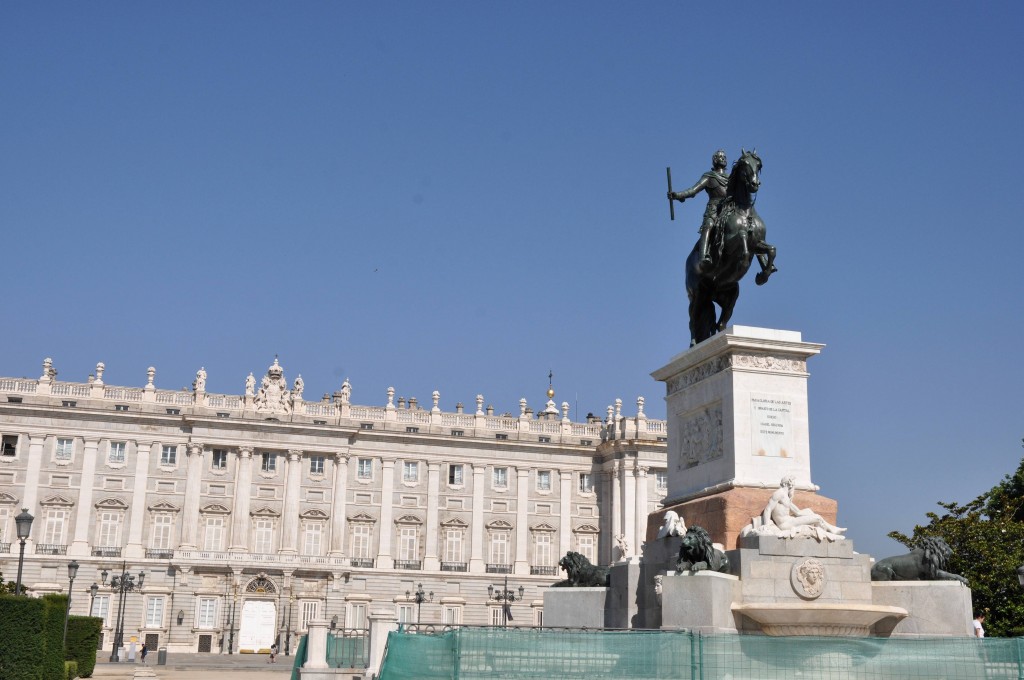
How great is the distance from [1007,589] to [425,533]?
156ft

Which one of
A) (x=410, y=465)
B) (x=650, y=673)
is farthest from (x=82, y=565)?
(x=650, y=673)

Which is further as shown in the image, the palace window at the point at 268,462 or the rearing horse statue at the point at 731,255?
the palace window at the point at 268,462

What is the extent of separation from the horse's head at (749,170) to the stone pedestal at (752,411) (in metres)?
2.08

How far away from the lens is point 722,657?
11070 mm

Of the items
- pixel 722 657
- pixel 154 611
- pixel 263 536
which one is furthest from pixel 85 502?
pixel 722 657

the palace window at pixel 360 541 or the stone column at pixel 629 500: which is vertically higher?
the stone column at pixel 629 500

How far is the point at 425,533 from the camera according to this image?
71.2 metres

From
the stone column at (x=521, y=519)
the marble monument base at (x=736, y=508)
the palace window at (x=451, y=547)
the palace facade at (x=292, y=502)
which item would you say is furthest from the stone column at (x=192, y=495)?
the marble monument base at (x=736, y=508)

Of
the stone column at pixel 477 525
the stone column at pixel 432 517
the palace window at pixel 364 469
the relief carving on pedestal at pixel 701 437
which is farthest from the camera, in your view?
the stone column at pixel 477 525

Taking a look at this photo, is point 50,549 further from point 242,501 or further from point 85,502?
point 242,501

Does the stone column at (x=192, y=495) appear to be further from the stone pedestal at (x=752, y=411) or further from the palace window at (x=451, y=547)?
the stone pedestal at (x=752, y=411)

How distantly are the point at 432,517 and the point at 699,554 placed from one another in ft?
196

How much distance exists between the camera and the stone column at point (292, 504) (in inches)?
2689

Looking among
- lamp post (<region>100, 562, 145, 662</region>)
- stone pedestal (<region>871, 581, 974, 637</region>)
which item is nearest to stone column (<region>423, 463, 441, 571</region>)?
lamp post (<region>100, 562, 145, 662</region>)
